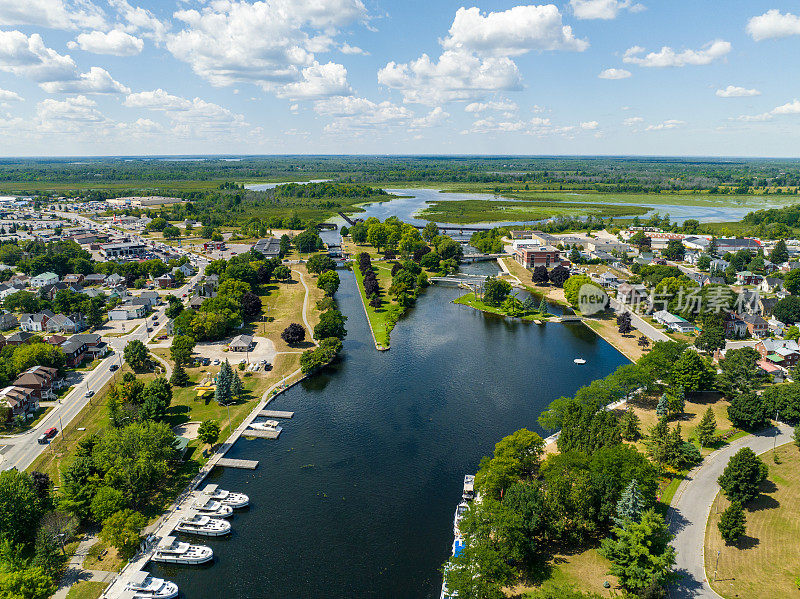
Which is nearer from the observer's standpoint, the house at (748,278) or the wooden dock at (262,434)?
the wooden dock at (262,434)

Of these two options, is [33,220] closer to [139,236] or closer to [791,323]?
[139,236]

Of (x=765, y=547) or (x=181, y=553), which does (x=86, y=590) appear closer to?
(x=181, y=553)

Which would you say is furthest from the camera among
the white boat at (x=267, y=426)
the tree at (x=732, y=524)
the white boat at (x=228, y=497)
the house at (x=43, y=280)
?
the house at (x=43, y=280)

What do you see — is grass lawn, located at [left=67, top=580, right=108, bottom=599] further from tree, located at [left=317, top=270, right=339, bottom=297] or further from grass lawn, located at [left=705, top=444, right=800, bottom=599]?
tree, located at [left=317, top=270, right=339, bottom=297]

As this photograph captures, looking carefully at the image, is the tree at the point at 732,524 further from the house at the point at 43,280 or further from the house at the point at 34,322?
the house at the point at 43,280

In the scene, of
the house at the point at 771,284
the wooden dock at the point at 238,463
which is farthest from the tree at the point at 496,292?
the wooden dock at the point at 238,463

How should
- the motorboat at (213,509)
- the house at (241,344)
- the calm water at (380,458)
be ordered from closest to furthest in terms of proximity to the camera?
the calm water at (380,458) → the motorboat at (213,509) → the house at (241,344)

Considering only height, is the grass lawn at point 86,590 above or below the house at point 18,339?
below
